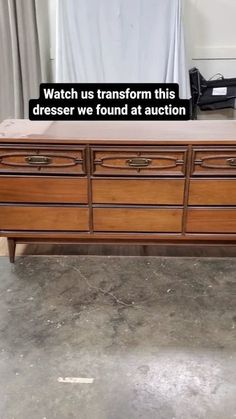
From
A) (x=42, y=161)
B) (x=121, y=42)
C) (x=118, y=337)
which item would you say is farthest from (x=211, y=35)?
(x=118, y=337)

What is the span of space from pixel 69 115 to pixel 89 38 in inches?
37.2

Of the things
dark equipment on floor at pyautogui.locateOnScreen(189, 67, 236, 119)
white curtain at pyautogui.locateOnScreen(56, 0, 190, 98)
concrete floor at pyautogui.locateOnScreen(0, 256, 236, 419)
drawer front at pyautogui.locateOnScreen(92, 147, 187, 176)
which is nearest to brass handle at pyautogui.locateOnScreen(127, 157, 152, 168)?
drawer front at pyautogui.locateOnScreen(92, 147, 187, 176)

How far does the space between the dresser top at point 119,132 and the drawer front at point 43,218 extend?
1.17ft

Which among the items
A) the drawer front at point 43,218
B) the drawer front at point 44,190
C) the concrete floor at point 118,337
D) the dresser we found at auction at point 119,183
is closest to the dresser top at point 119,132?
the dresser we found at auction at point 119,183

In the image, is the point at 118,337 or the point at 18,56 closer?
the point at 118,337

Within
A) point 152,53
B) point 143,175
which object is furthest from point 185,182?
point 152,53

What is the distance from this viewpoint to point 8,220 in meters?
1.92

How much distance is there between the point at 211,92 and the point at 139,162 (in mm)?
1375

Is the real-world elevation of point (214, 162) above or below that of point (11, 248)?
above

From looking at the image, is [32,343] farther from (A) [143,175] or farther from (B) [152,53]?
(B) [152,53]

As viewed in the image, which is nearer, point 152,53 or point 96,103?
point 96,103

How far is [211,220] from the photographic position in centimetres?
189

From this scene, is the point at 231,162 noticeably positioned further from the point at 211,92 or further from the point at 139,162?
the point at 211,92

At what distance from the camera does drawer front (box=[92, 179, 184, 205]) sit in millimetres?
1821
